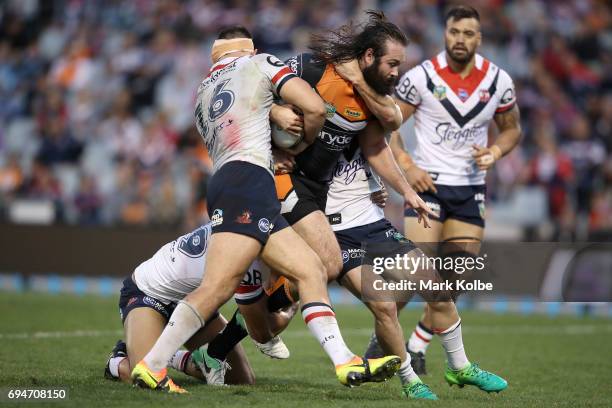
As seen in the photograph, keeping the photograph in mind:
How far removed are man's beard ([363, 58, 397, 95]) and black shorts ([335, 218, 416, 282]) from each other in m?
1.11

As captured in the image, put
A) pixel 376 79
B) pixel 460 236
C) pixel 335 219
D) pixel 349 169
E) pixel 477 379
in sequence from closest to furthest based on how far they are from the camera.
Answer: pixel 376 79
pixel 477 379
pixel 335 219
pixel 349 169
pixel 460 236

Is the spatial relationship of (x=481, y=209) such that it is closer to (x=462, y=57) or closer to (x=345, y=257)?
(x=462, y=57)

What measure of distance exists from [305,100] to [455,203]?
315cm

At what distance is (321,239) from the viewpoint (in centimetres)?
755

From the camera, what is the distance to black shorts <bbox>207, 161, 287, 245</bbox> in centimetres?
→ 696

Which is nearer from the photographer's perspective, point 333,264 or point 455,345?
point 333,264

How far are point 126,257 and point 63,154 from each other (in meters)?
4.21

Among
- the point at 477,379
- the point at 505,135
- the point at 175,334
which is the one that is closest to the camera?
the point at 175,334

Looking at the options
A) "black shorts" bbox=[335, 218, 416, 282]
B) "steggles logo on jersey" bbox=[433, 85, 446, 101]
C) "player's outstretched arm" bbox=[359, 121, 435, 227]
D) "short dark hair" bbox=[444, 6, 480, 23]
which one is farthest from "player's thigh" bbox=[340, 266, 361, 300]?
"short dark hair" bbox=[444, 6, 480, 23]

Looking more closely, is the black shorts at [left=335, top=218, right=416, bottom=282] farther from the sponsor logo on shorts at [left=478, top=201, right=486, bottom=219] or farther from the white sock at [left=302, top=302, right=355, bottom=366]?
the sponsor logo on shorts at [left=478, top=201, right=486, bottom=219]

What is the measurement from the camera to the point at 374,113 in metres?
7.66

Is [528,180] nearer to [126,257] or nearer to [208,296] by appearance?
[126,257]

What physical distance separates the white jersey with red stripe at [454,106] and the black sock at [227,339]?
277 cm

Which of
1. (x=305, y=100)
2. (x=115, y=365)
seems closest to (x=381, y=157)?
(x=305, y=100)
